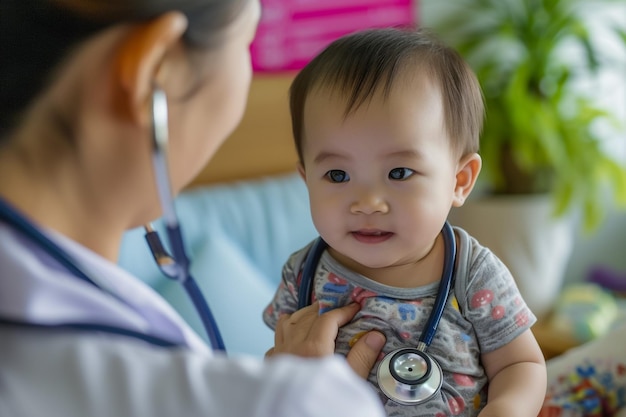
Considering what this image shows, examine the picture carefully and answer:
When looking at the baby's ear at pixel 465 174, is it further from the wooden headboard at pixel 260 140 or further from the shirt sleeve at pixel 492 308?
the wooden headboard at pixel 260 140

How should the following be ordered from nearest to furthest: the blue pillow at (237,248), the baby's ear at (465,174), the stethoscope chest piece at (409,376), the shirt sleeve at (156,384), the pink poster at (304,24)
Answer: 1. the shirt sleeve at (156,384)
2. the stethoscope chest piece at (409,376)
3. the baby's ear at (465,174)
4. the blue pillow at (237,248)
5. the pink poster at (304,24)

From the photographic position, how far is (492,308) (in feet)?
3.25

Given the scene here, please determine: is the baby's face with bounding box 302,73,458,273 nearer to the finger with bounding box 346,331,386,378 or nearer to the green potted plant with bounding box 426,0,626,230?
the finger with bounding box 346,331,386,378

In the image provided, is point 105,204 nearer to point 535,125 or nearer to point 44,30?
point 44,30

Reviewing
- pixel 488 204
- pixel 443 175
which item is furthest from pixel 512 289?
pixel 488 204

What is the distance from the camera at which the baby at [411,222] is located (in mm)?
974

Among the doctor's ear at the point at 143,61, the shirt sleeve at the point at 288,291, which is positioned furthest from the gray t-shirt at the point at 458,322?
the doctor's ear at the point at 143,61

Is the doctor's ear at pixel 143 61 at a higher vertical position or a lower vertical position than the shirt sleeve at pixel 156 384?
higher

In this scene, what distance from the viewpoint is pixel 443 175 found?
101 centimetres

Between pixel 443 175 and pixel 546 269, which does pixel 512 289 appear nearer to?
pixel 443 175

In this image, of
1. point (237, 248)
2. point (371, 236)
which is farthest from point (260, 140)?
point (371, 236)

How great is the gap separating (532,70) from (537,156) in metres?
0.33

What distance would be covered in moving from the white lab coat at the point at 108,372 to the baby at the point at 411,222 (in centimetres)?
34

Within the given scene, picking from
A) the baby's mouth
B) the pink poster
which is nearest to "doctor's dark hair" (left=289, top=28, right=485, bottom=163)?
the baby's mouth
